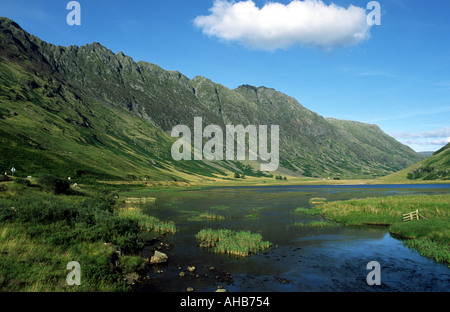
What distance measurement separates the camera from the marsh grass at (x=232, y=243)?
1289 inches

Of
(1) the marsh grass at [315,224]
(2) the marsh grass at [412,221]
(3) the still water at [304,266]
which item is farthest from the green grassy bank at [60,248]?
(2) the marsh grass at [412,221]

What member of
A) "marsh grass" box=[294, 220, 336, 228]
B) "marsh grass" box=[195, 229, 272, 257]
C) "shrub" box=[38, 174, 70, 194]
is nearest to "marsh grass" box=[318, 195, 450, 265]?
"marsh grass" box=[294, 220, 336, 228]

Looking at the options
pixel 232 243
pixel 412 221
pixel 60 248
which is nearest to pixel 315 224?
pixel 412 221

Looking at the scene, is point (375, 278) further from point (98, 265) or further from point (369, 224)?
point (369, 224)

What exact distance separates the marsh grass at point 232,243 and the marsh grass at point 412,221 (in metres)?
20.1

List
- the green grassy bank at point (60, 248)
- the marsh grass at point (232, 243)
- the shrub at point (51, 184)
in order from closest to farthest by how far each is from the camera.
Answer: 1. the green grassy bank at point (60, 248)
2. the marsh grass at point (232, 243)
3. the shrub at point (51, 184)

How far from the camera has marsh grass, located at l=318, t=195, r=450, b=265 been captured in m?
33.4

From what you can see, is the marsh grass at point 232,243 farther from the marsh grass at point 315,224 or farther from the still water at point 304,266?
the marsh grass at point 315,224

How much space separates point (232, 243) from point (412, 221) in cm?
3270

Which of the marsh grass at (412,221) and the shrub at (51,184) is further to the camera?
the shrub at (51,184)

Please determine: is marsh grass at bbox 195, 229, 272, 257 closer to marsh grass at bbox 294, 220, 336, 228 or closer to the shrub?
marsh grass at bbox 294, 220, 336, 228

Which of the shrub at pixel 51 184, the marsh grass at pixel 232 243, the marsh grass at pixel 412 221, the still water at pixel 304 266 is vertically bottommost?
the still water at pixel 304 266

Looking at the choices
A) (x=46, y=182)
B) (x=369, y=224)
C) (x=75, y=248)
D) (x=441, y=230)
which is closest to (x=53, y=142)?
(x=46, y=182)

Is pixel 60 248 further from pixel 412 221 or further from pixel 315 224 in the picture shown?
pixel 412 221
